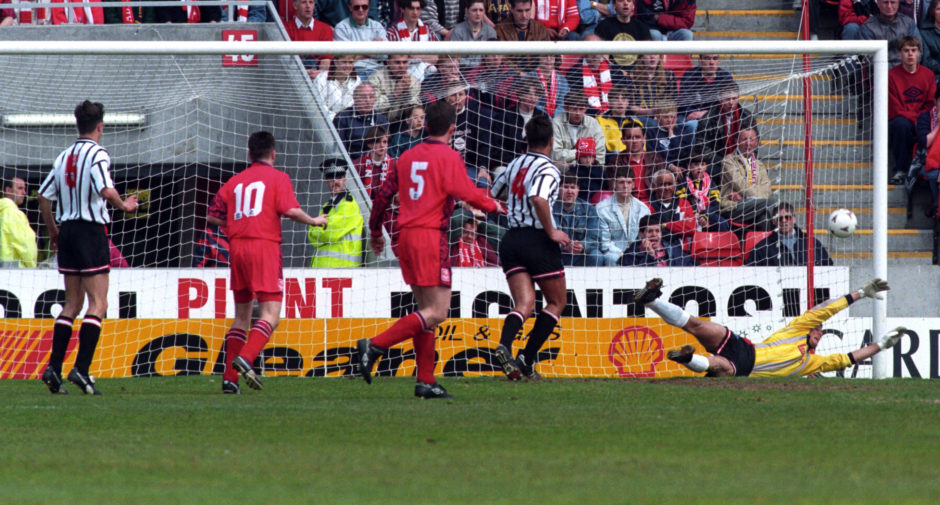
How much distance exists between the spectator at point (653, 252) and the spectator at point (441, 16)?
12.9ft

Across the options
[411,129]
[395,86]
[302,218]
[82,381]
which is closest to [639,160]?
[411,129]

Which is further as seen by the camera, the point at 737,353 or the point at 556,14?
the point at 556,14

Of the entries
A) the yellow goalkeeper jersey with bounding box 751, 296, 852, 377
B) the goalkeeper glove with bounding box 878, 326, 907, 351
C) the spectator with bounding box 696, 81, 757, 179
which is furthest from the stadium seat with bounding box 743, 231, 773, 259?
the goalkeeper glove with bounding box 878, 326, 907, 351

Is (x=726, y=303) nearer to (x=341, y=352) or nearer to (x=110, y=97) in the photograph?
(x=341, y=352)

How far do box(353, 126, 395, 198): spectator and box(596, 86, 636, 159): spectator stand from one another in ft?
7.55

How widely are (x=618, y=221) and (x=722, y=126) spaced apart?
1605 mm

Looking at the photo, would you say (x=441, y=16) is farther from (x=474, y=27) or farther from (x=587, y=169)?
(x=587, y=169)

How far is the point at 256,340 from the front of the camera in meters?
8.81

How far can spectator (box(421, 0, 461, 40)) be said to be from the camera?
48.9 ft

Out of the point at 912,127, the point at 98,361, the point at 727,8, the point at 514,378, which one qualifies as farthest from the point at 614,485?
the point at 727,8

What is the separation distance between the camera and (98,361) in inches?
471

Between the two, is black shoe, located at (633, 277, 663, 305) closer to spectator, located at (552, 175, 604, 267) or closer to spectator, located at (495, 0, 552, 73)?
spectator, located at (552, 175, 604, 267)

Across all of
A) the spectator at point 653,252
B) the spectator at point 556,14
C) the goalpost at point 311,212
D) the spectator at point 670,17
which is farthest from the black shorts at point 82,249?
the spectator at point 670,17

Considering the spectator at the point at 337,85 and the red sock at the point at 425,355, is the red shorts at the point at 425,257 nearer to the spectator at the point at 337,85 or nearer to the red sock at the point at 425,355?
the red sock at the point at 425,355
